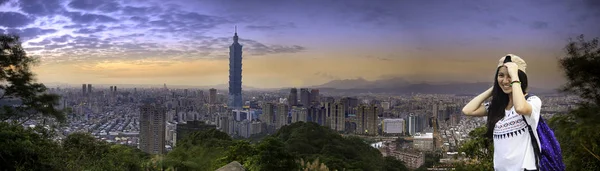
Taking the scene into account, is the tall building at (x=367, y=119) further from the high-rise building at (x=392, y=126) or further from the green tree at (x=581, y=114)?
the green tree at (x=581, y=114)

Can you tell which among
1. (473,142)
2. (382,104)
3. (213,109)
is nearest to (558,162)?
(473,142)

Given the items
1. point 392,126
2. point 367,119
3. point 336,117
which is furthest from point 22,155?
point 336,117

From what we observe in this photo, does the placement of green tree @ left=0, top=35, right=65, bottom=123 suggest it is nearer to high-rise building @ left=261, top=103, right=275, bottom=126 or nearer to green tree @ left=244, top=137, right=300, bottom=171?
green tree @ left=244, top=137, right=300, bottom=171

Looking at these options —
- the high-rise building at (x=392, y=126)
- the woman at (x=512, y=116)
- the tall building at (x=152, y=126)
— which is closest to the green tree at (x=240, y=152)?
the tall building at (x=152, y=126)

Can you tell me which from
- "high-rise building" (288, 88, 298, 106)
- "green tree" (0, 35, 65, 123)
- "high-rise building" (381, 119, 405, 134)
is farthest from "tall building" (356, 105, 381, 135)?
"green tree" (0, 35, 65, 123)

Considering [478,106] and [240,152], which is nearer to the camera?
[478,106]

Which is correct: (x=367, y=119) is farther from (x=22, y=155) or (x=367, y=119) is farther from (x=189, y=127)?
(x=22, y=155)
